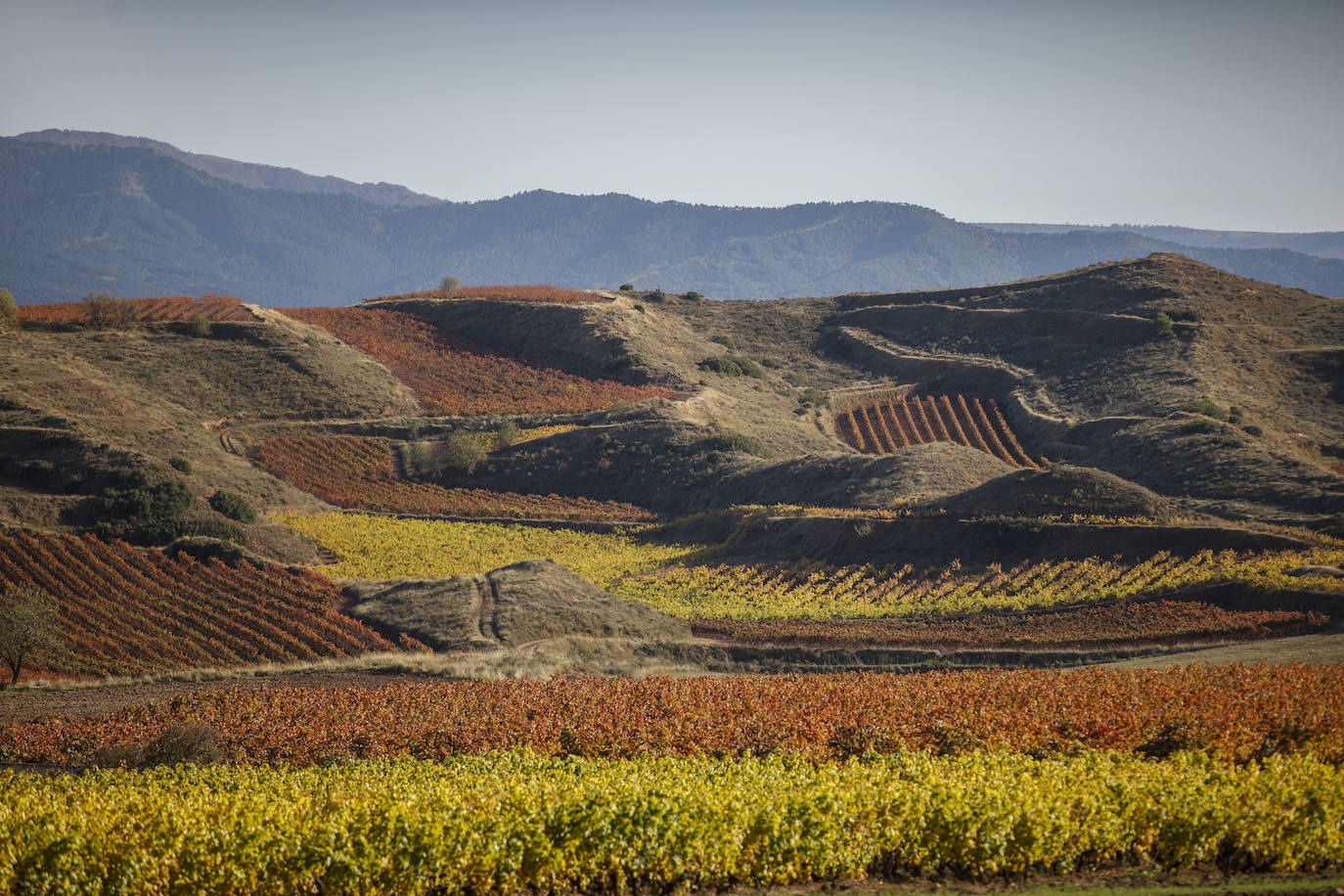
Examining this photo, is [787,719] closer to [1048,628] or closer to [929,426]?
[1048,628]

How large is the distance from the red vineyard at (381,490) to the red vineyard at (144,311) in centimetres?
2208

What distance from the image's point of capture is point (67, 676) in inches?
1061

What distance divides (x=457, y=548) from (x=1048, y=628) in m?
28.1

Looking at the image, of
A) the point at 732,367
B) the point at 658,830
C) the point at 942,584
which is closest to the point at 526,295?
the point at 732,367

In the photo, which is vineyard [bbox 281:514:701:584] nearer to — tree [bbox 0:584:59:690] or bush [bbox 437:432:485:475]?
bush [bbox 437:432:485:475]

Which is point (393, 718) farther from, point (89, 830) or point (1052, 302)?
point (1052, 302)

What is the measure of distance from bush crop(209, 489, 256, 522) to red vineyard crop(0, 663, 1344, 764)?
23.9 meters

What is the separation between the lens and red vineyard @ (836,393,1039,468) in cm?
6919

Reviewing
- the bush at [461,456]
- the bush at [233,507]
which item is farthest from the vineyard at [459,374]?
the bush at [233,507]

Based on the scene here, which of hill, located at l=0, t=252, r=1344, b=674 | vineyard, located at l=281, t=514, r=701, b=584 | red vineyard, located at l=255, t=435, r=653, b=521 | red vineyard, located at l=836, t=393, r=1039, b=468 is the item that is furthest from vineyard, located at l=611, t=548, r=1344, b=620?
red vineyard, located at l=836, t=393, r=1039, b=468

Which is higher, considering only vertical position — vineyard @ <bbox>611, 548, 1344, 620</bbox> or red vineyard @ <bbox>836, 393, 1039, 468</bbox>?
red vineyard @ <bbox>836, 393, 1039, 468</bbox>

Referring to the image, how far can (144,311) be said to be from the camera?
75812 mm

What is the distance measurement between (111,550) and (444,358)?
4526 cm

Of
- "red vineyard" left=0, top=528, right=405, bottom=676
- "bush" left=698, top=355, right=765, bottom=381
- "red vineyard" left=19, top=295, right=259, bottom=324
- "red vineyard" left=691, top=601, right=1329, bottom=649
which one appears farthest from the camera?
"bush" left=698, top=355, right=765, bottom=381
